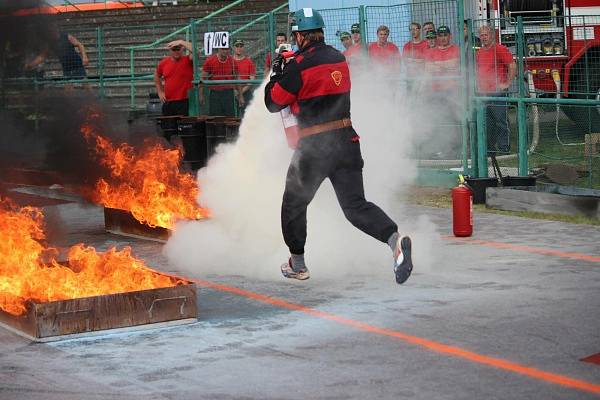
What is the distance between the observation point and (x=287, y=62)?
27.8 feet

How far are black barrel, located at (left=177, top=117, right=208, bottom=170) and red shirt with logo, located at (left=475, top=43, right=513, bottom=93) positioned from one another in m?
Answer: 4.02

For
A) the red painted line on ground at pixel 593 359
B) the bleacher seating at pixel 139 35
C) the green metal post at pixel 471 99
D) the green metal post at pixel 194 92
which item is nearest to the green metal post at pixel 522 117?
the green metal post at pixel 471 99

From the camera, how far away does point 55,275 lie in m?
7.80

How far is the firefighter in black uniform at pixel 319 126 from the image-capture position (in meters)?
8.39

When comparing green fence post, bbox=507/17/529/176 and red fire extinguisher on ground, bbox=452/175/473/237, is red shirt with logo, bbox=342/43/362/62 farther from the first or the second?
red fire extinguisher on ground, bbox=452/175/473/237

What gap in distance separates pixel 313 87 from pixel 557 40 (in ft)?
36.2

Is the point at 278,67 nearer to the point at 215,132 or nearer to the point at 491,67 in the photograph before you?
the point at 491,67

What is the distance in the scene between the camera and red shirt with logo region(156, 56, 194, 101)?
60.7 ft

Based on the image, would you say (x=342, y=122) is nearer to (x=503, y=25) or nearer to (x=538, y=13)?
(x=503, y=25)

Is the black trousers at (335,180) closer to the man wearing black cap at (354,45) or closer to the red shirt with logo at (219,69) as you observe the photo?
the man wearing black cap at (354,45)

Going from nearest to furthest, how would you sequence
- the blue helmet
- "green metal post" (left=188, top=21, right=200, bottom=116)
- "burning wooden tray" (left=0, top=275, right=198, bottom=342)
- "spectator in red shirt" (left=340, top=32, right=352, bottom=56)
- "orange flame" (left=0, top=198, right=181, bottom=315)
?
"burning wooden tray" (left=0, top=275, right=198, bottom=342)
"orange flame" (left=0, top=198, right=181, bottom=315)
the blue helmet
"spectator in red shirt" (left=340, top=32, right=352, bottom=56)
"green metal post" (left=188, top=21, right=200, bottom=116)

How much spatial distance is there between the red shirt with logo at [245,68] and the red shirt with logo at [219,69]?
15 centimetres

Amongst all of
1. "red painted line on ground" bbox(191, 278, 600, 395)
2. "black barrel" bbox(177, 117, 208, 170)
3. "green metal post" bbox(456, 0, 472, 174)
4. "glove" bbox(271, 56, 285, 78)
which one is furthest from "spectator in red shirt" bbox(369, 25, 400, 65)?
"red painted line on ground" bbox(191, 278, 600, 395)

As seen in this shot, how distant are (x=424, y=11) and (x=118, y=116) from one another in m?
4.54
